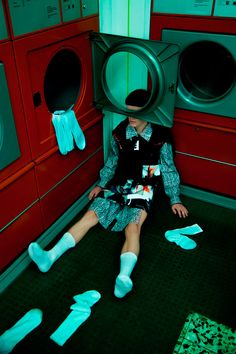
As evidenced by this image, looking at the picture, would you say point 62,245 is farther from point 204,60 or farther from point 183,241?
point 204,60

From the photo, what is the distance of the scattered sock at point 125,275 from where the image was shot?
1.58 m

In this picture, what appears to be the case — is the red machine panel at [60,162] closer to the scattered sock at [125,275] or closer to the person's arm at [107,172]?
the person's arm at [107,172]

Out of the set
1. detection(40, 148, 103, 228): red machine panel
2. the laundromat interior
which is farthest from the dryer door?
detection(40, 148, 103, 228): red machine panel

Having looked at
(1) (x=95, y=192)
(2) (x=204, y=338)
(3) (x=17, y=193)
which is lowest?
(2) (x=204, y=338)

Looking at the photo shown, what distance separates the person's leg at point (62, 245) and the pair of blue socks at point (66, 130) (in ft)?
1.37

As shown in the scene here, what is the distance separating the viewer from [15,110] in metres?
1.49

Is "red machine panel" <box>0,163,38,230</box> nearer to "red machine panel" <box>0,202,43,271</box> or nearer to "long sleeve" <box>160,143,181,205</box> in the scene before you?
"red machine panel" <box>0,202,43,271</box>

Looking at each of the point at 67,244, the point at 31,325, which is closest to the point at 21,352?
the point at 31,325

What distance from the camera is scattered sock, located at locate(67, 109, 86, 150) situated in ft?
6.08

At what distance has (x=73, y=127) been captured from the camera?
1.89 meters

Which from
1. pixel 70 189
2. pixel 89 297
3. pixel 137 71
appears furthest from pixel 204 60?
pixel 89 297

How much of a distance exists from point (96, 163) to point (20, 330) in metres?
1.14

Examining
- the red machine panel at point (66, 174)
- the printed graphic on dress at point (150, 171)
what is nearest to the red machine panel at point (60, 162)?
the red machine panel at point (66, 174)

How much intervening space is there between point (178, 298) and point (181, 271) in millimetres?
168
